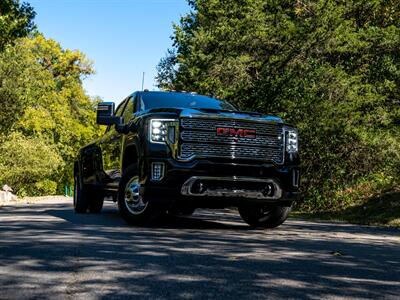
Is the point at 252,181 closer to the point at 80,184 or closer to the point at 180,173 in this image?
the point at 180,173

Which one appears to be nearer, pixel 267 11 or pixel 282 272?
pixel 282 272

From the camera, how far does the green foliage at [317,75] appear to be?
15.6 m

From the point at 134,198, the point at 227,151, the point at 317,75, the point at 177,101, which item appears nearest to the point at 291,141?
the point at 227,151

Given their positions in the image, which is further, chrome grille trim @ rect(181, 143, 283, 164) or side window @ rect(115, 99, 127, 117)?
side window @ rect(115, 99, 127, 117)

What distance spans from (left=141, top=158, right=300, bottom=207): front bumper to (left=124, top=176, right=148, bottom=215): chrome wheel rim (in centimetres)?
42

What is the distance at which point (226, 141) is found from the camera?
24.8 ft

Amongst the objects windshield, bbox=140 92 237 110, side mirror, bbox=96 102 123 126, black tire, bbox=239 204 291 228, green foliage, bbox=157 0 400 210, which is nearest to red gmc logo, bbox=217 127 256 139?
black tire, bbox=239 204 291 228

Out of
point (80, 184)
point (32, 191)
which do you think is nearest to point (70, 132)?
point (32, 191)

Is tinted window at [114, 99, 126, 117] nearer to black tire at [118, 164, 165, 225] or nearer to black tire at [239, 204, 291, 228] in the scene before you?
black tire at [118, 164, 165, 225]

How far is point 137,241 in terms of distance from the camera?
6.26 m

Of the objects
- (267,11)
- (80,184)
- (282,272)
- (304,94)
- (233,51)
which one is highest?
(267,11)

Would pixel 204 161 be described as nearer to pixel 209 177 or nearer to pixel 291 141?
pixel 209 177

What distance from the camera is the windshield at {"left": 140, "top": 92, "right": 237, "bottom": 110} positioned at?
8.91 meters

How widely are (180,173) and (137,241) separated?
4.51ft
